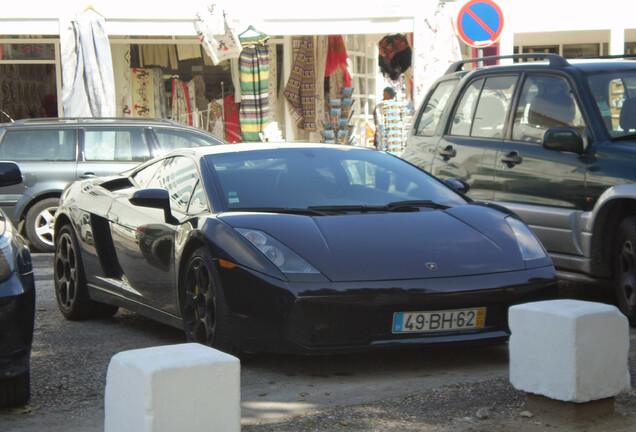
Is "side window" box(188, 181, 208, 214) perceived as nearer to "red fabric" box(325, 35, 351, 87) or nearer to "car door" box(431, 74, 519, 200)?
"car door" box(431, 74, 519, 200)

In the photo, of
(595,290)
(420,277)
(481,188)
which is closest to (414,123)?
(481,188)

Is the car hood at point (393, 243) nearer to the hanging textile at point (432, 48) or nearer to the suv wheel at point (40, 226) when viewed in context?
the suv wheel at point (40, 226)

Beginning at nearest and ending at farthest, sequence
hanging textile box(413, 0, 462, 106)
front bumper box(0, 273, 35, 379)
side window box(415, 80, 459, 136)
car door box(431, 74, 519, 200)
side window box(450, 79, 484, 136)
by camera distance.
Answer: front bumper box(0, 273, 35, 379), car door box(431, 74, 519, 200), side window box(450, 79, 484, 136), side window box(415, 80, 459, 136), hanging textile box(413, 0, 462, 106)

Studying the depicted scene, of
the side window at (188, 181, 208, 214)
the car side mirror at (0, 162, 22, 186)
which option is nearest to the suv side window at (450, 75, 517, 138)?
the side window at (188, 181, 208, 214)

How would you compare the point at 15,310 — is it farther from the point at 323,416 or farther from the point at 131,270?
the point at 131,270

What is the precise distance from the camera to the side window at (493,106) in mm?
8703

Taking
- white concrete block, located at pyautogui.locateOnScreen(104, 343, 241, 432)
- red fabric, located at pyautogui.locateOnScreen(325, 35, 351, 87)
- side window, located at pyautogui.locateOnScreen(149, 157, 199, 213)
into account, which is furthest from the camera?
red fabric, located at pyautogui.locateOnScreen(325, 35, 351, 87)

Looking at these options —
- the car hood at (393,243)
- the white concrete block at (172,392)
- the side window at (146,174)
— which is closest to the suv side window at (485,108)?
the car hood at (393,243)

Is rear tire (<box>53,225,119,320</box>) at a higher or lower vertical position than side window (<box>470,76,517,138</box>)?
lower

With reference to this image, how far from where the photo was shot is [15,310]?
16.5 feet

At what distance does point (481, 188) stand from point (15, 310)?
458cm

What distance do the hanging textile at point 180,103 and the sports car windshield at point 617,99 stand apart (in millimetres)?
11877

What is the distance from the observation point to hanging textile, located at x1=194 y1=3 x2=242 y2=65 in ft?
54.1

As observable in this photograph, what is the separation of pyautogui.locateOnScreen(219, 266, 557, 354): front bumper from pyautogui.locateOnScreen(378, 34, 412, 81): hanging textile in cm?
1485
